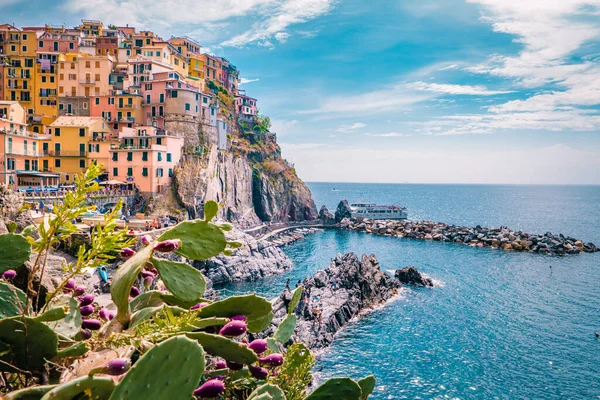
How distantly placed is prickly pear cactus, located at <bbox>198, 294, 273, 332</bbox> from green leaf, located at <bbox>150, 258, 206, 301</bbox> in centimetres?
19

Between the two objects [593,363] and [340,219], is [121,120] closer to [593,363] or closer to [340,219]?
[340,219]

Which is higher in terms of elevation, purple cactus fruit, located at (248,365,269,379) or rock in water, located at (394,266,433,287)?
purple cactus fruit, located at (248,365,269,379)

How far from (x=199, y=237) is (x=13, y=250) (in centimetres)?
145

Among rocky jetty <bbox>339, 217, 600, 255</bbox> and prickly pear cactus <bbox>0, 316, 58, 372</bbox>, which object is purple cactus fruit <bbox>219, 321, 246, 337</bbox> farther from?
rocky jetty <bbox>339, 217, 600, 255</bbox>

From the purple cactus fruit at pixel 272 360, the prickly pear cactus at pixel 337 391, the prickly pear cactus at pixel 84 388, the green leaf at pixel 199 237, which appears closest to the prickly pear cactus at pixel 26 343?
the prickly pear cactus at pixel 84 388

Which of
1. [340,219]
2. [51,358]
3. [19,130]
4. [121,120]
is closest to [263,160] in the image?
[340,219]

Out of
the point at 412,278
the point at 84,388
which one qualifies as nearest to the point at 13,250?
the point at 84,388

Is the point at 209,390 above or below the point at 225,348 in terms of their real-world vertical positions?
below

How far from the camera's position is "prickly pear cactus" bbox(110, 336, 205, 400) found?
2.09m

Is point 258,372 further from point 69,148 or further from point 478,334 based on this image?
point 69,148

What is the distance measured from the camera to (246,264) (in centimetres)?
5462

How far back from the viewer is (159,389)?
218 centimetres

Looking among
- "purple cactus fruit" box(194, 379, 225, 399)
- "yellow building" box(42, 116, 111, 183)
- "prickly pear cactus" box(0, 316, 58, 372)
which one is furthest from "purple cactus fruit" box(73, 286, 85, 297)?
"yellow building" box(42, 116, 111, 183)

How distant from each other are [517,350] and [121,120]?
208 feet
